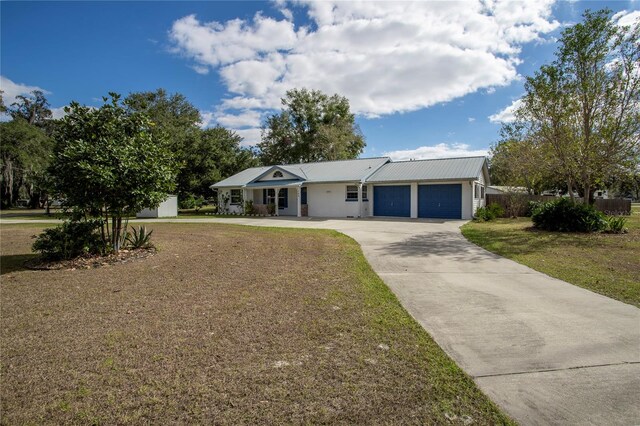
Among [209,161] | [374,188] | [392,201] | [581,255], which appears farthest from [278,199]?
[581,255]

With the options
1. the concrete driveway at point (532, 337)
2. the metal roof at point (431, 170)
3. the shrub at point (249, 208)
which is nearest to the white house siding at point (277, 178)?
the shrub at point (249, 208)

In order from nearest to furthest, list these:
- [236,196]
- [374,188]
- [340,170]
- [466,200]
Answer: [466,200] < [374,188] < [340,170] < [236,196]

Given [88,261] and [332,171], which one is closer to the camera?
[88,261]

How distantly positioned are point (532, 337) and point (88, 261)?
29.0 ft

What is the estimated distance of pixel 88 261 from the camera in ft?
25.8

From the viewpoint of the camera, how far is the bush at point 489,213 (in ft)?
64.3

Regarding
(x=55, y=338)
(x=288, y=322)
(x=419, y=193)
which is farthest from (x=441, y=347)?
(x=419, y=193)

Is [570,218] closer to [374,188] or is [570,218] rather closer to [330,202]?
[374,188]

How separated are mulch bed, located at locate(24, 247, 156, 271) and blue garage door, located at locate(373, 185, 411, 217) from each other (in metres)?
16.8

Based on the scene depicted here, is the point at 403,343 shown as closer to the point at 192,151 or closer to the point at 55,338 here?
the point at 55,338

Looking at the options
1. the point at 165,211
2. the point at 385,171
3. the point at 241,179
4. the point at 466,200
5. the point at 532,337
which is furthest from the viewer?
the point at 241,179

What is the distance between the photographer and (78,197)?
7.82 meters

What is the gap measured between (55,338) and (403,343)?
399 centimetres

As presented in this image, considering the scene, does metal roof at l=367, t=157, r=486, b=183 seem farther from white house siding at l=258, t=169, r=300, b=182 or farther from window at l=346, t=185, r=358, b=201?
white house siding at l=258, t=169, r=300, b=182
